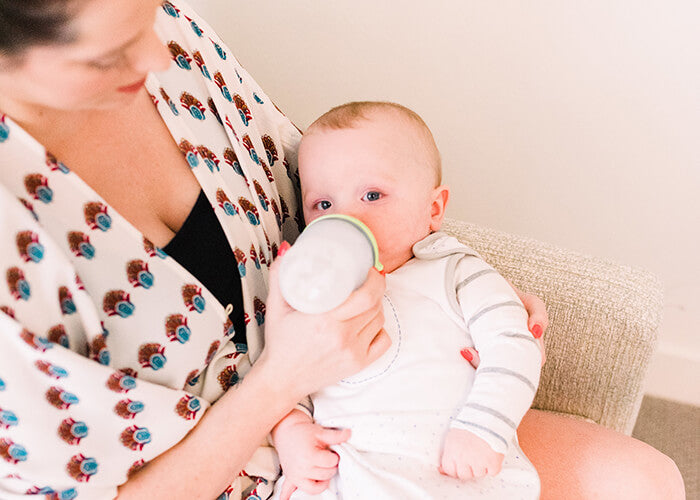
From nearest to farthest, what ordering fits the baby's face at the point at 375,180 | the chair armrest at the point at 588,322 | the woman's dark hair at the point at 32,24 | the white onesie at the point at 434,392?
the woman's dark hair at the point at 32,24 → the white onesie at the point at 434,392 → the baby's face at the point at 375,180 → the chair armrest at the point at 588,322

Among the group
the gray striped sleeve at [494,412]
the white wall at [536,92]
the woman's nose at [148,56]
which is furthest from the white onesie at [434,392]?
the white wall at [536,92]

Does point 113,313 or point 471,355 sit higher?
point 113,313

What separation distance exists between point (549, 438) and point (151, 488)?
65cm

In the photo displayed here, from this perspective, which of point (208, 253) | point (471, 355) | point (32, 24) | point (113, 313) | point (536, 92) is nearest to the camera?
point (32, 24)

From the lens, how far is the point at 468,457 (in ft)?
2.79

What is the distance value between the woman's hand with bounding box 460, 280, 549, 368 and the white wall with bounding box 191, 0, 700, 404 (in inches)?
28.5

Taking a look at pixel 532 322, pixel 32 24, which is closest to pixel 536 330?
pixel 532 322

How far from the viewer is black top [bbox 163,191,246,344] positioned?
32.9 inches

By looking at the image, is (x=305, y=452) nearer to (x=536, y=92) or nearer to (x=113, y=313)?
(x=113, y=313)

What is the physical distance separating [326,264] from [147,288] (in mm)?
220

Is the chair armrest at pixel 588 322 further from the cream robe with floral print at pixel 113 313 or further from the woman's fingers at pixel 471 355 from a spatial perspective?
the cream robe with floral print at pixel 113 313

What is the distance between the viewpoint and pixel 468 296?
0.98 meters

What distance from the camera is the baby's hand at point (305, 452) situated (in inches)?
34.8

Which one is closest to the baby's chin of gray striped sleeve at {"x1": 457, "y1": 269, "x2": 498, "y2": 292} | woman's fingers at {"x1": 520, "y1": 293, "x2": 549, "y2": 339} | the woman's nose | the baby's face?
the baby's face
